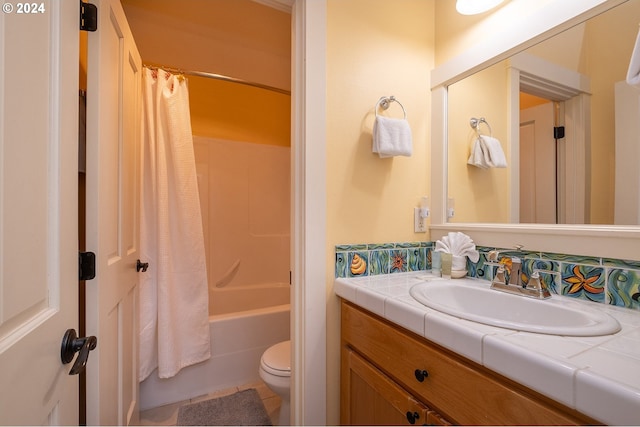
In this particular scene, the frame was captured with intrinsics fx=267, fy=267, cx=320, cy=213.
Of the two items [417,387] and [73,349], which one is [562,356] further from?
[73,349]

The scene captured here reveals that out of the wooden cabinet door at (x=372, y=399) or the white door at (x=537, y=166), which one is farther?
the white door at (x=537, y=166)

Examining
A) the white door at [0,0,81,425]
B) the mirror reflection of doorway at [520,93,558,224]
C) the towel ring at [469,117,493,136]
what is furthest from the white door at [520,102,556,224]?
the white door at [0,0,81,425]

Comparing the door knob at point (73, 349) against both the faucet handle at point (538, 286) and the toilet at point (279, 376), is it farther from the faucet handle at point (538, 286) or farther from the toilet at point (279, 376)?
the faucet handle at point (538, 286)

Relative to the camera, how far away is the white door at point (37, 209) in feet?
1.37

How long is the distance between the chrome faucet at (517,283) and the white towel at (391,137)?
1.94 ft

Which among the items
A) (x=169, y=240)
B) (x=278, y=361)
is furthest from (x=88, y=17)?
(x=278, y=361)

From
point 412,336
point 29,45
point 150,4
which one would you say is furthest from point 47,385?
point 150,4

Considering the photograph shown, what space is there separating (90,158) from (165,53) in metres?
1.45

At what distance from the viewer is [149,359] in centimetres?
148

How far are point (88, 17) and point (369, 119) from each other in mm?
984

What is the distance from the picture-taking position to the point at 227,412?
58.5 inches

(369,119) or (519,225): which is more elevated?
(369,119)

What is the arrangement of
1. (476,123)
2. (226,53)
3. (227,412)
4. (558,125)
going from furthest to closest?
1. (226,53)
2. (227,412)
3. (476,123)
4. (558,125)

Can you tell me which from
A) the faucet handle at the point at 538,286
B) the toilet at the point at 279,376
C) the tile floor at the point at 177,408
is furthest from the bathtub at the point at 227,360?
the faucet handle at the point at 538,286
